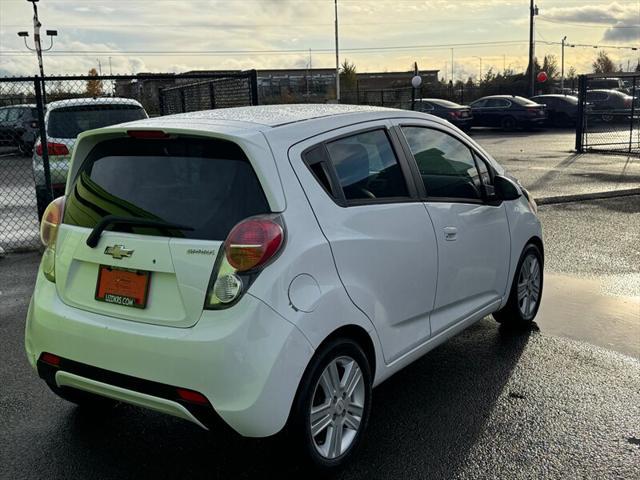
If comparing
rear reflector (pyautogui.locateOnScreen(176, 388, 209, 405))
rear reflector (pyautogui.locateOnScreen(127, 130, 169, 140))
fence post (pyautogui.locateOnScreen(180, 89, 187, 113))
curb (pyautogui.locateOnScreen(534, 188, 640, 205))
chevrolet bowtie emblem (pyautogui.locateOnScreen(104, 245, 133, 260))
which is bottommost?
curb (pyautogui.locateOnScreen(534, 188, 640, 205))

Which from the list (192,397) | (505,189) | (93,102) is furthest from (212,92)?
(192,397)

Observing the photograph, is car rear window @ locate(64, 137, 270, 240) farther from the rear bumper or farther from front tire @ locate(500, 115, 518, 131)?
front tire @ locate(500, 115, 518, 131)

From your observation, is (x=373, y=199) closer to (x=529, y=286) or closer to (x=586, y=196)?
(x=529, y=286)

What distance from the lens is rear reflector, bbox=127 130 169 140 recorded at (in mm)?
3158

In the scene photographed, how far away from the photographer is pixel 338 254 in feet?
10.2

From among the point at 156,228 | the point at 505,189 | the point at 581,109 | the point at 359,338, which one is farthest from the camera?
the point at 581,109

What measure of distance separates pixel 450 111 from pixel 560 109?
5.24m

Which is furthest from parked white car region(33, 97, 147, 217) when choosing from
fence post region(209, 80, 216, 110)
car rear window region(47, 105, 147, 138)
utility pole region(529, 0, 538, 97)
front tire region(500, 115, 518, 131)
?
utility pole region(529, 0, 538, 97)

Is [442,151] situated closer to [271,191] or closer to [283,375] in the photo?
[271,191]

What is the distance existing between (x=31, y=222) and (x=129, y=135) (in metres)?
8.11

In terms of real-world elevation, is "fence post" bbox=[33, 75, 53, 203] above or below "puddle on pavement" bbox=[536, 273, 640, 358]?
above

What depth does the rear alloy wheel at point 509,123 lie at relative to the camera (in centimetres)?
2854

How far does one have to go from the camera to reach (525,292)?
5.15m

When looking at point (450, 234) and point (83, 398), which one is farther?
point (450, 234)
